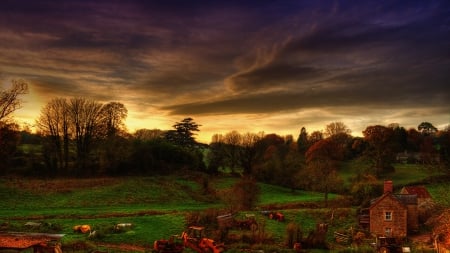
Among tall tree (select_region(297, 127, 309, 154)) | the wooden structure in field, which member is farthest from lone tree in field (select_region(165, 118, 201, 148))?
the wooden structure in field

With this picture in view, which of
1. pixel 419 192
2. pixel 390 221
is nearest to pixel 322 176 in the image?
pixel 419 192

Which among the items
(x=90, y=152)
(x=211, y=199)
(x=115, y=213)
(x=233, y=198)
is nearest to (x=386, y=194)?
(x=233, y=198)

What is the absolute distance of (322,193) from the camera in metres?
85.2

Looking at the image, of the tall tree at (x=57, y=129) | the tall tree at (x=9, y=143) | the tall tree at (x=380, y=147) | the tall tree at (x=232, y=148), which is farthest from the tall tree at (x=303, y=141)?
the tall tree at (x=9, y=143)

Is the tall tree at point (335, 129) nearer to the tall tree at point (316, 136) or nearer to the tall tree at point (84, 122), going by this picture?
the tall tree at point (316, 136)

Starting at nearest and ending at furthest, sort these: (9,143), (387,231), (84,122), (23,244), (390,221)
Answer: (23,244), (387,231), (390,221), (9,143), (84,122)

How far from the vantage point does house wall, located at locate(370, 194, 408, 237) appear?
5069cm

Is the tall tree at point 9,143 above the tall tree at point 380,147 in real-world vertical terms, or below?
below

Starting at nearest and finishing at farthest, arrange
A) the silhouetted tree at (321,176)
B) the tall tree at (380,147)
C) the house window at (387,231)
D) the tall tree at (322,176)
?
the house window at (387,231), the tall tree at (322,176), the silhouetted tree at (321,176), the tall tree at (380,147)

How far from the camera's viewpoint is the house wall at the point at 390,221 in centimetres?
5069

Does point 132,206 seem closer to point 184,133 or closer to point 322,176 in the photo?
point 322,176

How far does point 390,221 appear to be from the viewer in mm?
51062

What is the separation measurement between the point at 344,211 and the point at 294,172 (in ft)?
103

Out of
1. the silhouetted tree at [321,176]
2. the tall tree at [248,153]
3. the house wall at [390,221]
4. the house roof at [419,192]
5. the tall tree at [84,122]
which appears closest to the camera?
the house wall at [390,221]
